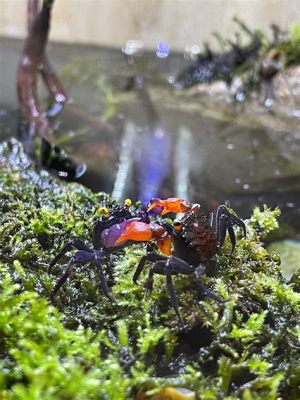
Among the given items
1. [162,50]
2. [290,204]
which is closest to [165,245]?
[290,204]

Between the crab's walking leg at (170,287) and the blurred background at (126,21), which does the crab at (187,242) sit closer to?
the crab's walking leg at (170,287)

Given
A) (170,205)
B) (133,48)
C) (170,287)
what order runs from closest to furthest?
(170,287) < (170,205) < (133,48)

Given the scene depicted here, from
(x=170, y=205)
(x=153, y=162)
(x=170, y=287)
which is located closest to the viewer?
(x=170, y=287)

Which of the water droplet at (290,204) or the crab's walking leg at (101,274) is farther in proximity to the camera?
the water droplet at (290,204)

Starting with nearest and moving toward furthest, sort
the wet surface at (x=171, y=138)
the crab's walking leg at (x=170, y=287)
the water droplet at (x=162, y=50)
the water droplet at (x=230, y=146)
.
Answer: the crab's walking leg at (x=170, y=287) → the wet surface at (x=171, y=138) → the water droplet at (x=230, y=146) → the water droplet at (x=162, y=50)

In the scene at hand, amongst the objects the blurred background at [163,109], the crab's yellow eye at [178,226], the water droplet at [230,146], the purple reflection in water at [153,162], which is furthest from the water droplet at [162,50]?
the crab's yellow eye at [178,226]

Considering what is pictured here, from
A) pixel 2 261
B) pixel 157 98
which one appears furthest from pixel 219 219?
pixel 157 98

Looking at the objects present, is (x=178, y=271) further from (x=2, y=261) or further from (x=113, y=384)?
(x=2, y=261)

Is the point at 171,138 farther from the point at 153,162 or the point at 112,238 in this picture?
the point at 112,238
